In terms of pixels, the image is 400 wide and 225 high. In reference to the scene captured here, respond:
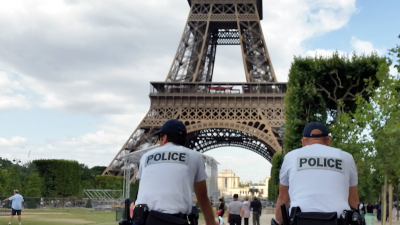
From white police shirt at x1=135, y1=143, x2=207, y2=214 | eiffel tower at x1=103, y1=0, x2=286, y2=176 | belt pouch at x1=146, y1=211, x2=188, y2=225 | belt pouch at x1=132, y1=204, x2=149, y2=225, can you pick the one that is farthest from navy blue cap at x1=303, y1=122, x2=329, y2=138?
eiffel tower at x1=103, y1=0, x2=286, y2=176

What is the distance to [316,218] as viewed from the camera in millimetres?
4438

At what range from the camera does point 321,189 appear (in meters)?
4.56

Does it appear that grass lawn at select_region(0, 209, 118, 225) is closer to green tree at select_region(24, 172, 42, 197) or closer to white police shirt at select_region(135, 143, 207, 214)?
white police shirt at select_region(135, 143, 207, 214)

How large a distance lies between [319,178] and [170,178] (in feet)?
4.08

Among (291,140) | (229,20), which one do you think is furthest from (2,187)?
(291,140)

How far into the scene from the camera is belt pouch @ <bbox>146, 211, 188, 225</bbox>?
417cm

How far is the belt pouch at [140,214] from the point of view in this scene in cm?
421

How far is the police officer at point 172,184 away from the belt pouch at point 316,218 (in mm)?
724

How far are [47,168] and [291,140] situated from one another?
3105cm

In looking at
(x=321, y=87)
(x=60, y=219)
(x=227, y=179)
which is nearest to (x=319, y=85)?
(x=321, y=87)

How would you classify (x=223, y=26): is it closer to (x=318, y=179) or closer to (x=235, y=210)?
(x=235, y=210)

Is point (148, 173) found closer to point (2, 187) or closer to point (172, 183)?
point (172, 183)

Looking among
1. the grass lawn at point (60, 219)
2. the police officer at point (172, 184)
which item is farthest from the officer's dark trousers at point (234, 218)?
the police officer at point (172, 184)

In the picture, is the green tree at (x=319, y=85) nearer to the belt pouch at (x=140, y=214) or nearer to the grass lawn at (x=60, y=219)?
the grass lawn at (x=60, y=219)
